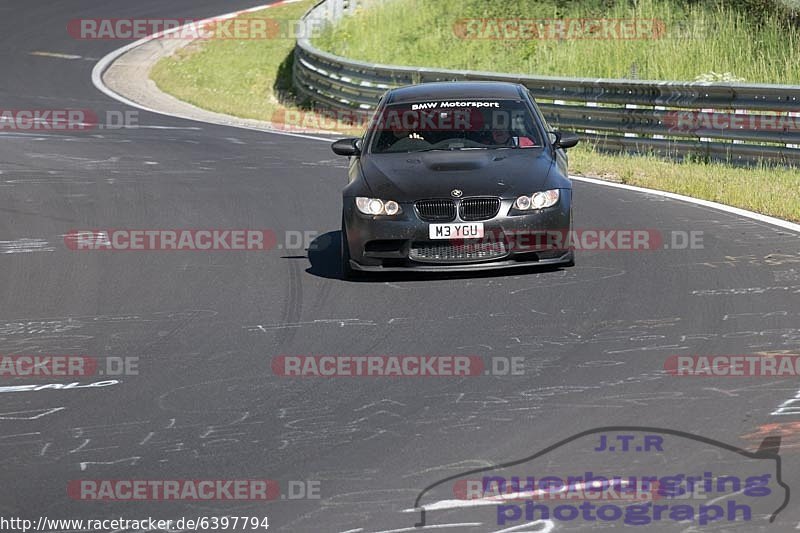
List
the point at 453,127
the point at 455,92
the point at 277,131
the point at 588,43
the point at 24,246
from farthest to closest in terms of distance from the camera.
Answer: the point at 588,43 < the point at 277,131 < the point at 24,246 < the point at 455,92 < the point at 453,127

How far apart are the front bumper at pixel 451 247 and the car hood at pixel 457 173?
185 millimetres

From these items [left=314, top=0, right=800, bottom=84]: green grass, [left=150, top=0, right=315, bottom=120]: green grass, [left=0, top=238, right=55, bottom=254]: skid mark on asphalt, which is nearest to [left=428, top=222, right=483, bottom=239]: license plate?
[left=0, top=238, right=55, bottom=254]: skid mark on asphalt

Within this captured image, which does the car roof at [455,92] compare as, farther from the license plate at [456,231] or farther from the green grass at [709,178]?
the green grass at [709,178]

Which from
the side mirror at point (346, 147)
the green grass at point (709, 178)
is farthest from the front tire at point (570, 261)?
the green grass at point (709, 178)

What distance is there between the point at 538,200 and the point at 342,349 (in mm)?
2839

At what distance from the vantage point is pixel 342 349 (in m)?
8.56

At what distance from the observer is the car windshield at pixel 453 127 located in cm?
1181

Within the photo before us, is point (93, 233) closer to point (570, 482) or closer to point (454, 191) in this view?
point (454, 191)

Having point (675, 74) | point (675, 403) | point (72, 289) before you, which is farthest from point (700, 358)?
point (675, 74)

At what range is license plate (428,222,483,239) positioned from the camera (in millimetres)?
10609

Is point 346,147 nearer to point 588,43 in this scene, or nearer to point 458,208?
point 458,208

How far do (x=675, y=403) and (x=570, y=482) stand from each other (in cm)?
140

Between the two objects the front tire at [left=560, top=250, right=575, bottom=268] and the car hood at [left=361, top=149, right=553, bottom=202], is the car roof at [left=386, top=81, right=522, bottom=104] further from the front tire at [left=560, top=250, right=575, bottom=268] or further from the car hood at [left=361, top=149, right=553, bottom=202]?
the front tire at [left=560, top=250, right=575, bottom=268]

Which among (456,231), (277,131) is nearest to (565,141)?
(456,231)
